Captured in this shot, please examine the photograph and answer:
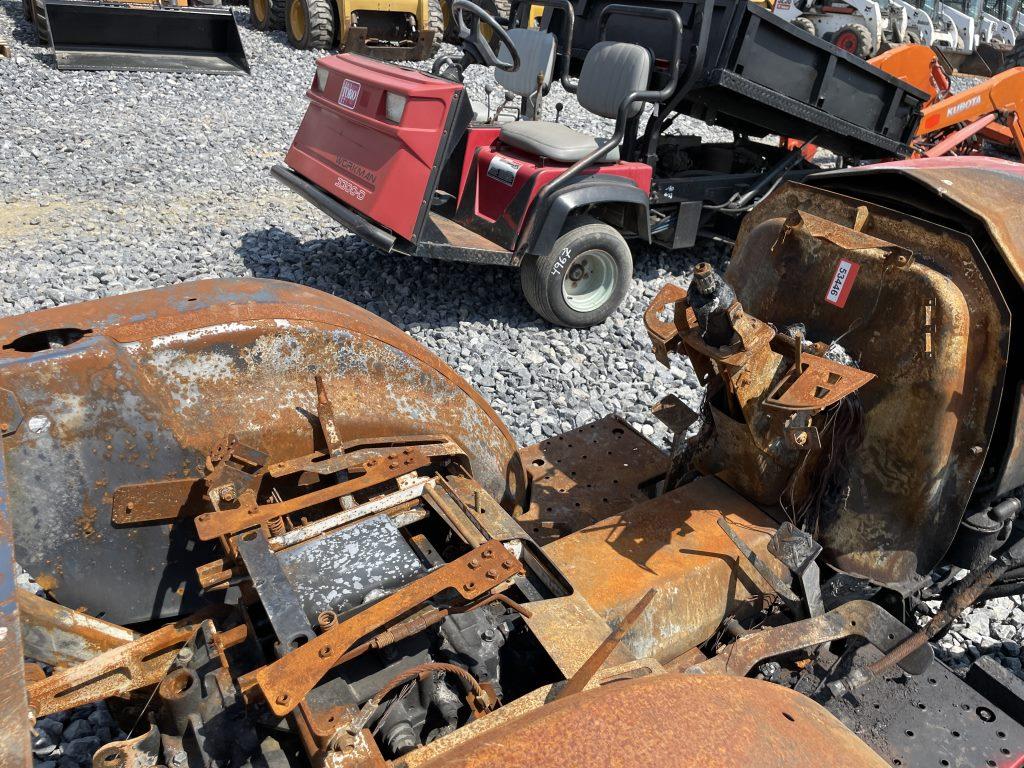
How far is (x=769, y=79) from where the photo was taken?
5.58m

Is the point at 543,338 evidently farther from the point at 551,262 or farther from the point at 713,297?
the point at 713,297

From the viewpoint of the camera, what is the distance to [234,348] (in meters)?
1.91

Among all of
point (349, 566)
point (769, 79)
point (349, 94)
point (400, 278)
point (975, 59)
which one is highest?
point (975, 59)

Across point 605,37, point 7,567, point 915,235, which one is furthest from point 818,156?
point 7,567

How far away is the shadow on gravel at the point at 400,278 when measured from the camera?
527 cm

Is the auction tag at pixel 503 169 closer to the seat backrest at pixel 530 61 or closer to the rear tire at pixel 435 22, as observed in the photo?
the seat backrest at pixel 530 61

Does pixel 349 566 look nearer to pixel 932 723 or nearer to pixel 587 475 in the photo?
pixel 587 475

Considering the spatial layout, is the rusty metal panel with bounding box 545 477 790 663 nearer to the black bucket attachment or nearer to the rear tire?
the rear tire

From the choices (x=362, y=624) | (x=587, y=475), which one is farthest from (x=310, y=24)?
(x=362, y=624)

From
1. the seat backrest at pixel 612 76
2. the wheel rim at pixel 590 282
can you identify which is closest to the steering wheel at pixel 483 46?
the seat backrest at pixel 612 76

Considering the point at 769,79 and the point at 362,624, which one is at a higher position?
the point at 769,79

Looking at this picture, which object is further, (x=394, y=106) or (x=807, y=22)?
(x=807, y=22)

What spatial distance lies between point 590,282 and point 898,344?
3321 millimetres

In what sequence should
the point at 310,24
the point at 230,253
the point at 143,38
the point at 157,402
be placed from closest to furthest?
the point at 157,402 < the point at 230,253 < the point at 143,38 < the point at 310,24
